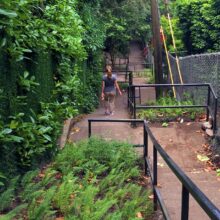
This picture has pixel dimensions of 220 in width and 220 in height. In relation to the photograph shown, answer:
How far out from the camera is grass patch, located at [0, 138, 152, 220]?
11.9 ft

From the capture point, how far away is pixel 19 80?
4555 mm

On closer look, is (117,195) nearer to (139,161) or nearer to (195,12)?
(139,161)

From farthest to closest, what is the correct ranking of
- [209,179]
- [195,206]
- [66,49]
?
[66,49], [209,179], [195,206]

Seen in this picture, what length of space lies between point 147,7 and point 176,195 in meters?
23.1

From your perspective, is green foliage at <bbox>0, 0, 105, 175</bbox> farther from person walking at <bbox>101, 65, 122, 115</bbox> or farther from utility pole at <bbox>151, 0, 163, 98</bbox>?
utility pole at <bbox>151, 0, 163, 98</bbox>

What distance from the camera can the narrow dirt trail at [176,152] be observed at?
488 centimetres

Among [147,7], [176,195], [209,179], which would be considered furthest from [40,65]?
[147,7]

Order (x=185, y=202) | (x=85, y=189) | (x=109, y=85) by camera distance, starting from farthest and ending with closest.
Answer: (x=109, y=85), (x=85, y=189), (x=185, y=202)

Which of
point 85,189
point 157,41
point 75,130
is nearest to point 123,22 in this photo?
point 157,41

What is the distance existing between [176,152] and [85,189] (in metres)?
3.50

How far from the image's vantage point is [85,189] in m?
4.35

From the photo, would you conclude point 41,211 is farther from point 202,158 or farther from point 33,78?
point 202,158

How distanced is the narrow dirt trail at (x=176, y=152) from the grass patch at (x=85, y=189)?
39cm

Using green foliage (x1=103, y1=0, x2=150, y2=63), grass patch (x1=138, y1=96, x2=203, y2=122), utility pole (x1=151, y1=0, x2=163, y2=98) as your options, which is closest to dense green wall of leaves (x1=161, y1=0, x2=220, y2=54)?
utility pole (x1=151, y1=0, x2=163, y2=98)
